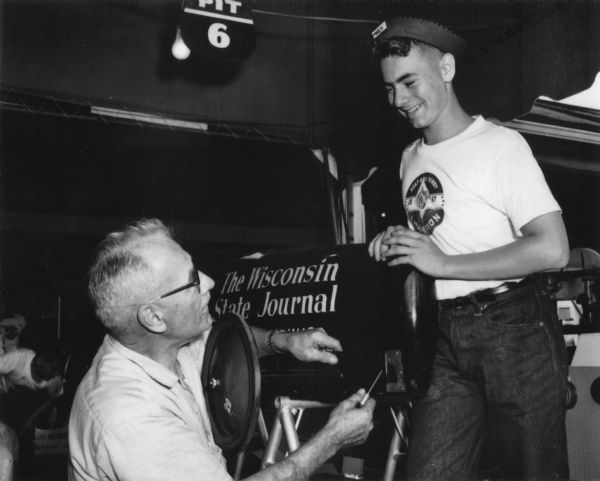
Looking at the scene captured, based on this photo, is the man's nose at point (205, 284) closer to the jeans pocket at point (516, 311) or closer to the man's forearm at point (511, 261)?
the man's forearm at point (511, 261)

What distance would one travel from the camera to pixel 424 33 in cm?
186

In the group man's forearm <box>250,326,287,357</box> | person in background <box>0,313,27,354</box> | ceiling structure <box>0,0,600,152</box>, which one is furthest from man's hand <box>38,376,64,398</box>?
man's forearm <box>250,326,287,357</box>

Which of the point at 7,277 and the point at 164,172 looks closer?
the point at 164,172

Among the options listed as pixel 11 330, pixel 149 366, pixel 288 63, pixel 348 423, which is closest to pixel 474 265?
pixel 348 423

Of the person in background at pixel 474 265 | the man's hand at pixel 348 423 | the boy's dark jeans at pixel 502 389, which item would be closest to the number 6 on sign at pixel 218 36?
the person in background at pixel 474 265

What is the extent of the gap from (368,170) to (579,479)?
9.43 ft

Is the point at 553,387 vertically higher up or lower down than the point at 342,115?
lower down

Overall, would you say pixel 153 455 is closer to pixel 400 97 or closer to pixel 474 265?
pixel 474 265

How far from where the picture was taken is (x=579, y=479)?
2658mm

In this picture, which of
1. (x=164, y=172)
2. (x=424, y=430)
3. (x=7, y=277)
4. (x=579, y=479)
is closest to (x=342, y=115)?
(x=164, y=172)

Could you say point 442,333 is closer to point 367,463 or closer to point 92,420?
point 92,420

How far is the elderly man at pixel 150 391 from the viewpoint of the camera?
4.32ft

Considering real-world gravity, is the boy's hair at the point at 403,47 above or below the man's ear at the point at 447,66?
above

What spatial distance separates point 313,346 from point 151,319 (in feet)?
2.03
